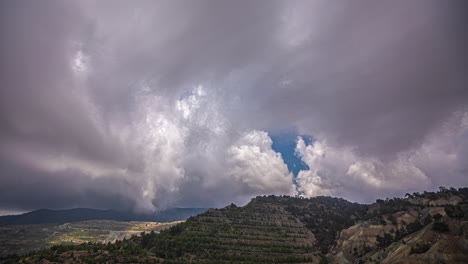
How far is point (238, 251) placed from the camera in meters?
148

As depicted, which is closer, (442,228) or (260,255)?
(442,228)

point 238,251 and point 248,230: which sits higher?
point 248,230

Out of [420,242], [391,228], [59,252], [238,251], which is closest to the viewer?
[420,242]

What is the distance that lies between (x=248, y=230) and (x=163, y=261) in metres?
80.0

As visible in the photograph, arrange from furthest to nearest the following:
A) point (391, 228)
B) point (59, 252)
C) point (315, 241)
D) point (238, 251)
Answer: point (315, 241), point (238, 251), point (391, 228), point (59, 252)

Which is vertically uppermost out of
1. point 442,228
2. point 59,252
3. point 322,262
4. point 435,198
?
point 435,198

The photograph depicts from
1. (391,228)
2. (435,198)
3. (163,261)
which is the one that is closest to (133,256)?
(163,261)

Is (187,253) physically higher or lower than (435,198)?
lower

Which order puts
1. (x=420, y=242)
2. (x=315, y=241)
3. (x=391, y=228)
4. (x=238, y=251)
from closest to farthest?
(x=420, y=242), (x=391, y=228), (x=238, y=251), (x=315, y=241)

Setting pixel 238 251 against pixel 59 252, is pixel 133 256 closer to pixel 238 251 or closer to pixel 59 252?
pixel 59 252

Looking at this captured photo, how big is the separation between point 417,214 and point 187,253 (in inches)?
5949

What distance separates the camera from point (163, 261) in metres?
125

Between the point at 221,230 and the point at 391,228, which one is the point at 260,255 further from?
the point at 391,228

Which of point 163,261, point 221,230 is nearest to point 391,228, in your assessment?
point 221,230
